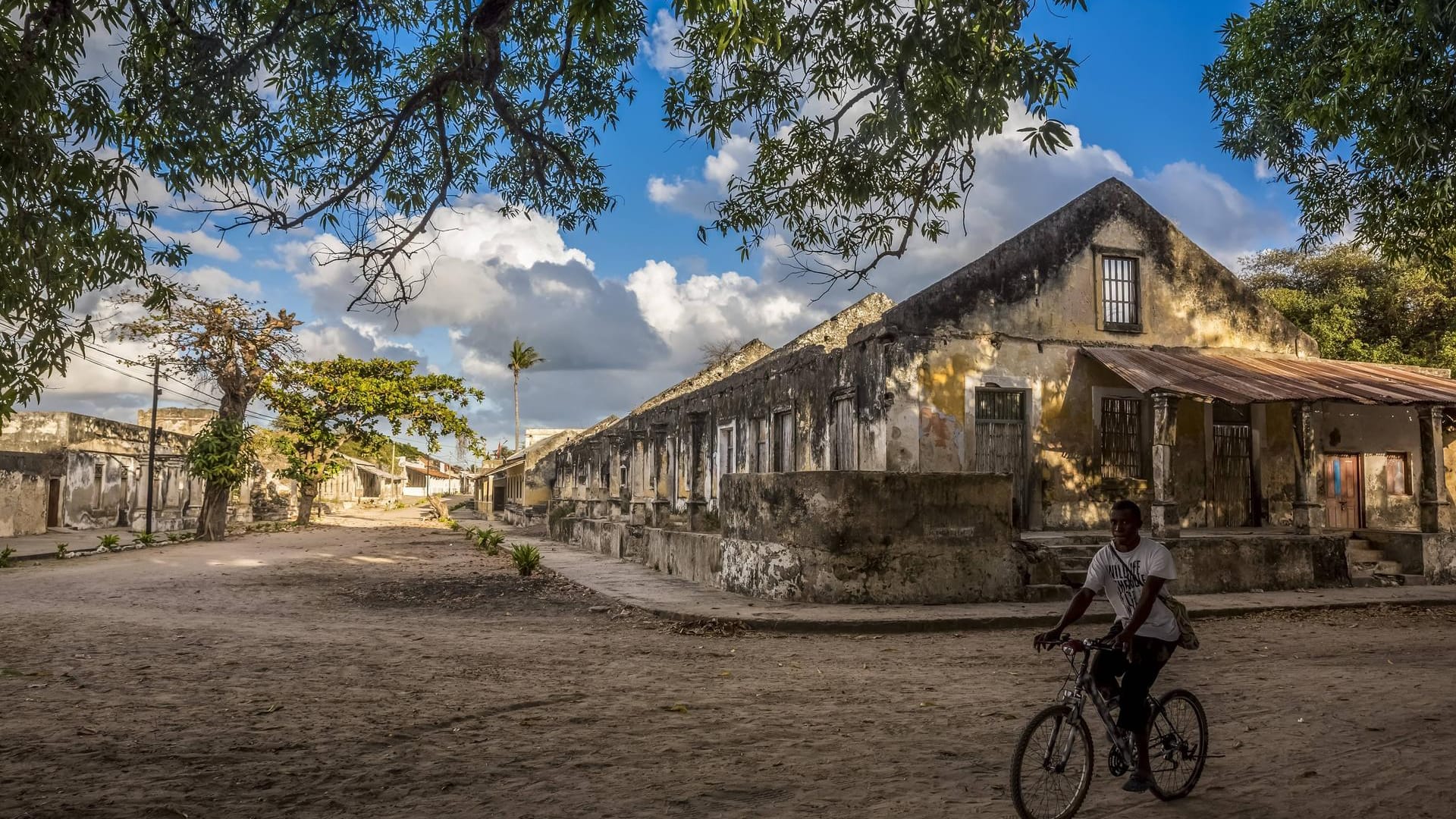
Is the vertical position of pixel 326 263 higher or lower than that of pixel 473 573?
higher

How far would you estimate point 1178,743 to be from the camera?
4.21 m

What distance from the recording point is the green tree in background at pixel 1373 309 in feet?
80.4

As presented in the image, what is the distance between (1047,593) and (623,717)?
7.19 m

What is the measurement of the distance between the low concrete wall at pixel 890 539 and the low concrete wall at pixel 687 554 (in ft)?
5.73

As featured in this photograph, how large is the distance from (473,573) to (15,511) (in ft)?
58.9

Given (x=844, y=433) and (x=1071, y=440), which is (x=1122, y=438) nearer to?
(x=1071, y=440)

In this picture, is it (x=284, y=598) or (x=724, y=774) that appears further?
(x=284, y=598)

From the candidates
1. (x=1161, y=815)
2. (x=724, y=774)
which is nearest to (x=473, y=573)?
(x=724, y=774)

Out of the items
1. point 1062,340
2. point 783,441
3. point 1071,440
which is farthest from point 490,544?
point 1062,340

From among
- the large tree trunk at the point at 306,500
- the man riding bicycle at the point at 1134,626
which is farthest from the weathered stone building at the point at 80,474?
the man riding bicycle at the point at 1134,626

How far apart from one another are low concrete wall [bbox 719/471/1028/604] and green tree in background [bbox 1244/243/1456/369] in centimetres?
1785

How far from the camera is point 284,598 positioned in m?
12.7

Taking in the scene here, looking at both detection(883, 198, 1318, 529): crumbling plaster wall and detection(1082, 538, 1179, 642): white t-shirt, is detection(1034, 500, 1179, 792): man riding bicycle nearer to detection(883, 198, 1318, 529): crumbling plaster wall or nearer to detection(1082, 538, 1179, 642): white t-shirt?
detection(1082, 538, 1179, 642): white t-shirt

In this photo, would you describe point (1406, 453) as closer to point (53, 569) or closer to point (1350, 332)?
point (1350, 332)
